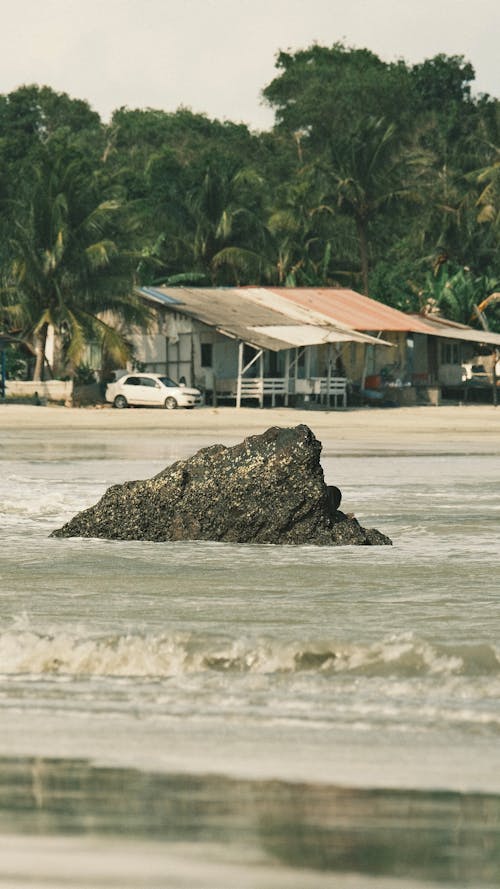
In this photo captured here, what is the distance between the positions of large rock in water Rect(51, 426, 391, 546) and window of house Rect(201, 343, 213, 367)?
3808 centimetres

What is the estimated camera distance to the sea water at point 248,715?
13.7 ft

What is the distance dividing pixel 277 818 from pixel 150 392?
143ft

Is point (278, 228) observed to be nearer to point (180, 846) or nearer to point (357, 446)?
point (357, 446)

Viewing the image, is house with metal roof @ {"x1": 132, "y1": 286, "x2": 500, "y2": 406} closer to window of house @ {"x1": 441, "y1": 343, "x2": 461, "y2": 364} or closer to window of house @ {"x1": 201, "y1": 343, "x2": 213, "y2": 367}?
window of house @ {"x1": 201, "y1": 343, "x2": 213, "y2": 367}

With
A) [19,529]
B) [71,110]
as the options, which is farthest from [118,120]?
[19,529]

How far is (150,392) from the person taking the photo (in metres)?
47.8

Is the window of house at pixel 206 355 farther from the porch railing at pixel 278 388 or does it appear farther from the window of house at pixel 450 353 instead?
the window of house at pixel 450 353

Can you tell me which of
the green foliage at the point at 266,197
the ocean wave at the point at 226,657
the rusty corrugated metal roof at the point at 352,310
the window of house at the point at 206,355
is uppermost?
the green foliage at the point at 266,197

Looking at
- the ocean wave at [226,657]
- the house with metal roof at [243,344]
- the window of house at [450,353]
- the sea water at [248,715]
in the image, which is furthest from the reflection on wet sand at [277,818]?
the window of house at [450,353]

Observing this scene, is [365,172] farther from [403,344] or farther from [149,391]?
[149,391]

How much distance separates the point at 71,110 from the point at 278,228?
29.7 metres

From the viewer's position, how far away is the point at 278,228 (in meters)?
61.8

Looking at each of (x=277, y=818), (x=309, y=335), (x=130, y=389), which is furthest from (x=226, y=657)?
(x=309, y=335)

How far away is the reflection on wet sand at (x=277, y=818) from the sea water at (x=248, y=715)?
0.01m
